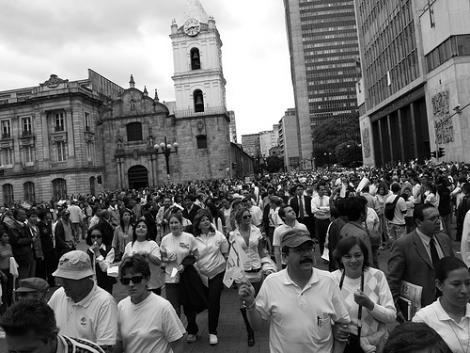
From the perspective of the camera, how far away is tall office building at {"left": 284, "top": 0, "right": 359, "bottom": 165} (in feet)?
452

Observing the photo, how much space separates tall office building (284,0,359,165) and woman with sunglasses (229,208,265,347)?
429ft

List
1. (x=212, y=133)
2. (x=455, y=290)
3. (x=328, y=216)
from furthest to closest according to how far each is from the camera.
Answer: (x=212, y=133) < (x=328, y=216) < (x=455, y=290)

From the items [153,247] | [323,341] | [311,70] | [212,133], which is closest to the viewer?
[323,341]

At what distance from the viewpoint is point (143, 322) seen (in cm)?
372

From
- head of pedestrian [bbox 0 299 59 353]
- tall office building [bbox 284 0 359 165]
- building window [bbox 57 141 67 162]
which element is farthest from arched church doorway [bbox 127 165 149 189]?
tall office building [bbox 284 0 359 165]

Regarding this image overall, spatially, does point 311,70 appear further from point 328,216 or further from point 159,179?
point 328,216

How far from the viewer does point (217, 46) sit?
52.8m

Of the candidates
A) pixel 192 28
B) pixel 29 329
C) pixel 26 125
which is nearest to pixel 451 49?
pixel 192 28

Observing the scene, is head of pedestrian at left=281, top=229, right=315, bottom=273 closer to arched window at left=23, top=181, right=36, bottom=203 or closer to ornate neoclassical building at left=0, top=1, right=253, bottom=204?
ornate neoclassical building at left=0, top=1, right=253, bottom=204

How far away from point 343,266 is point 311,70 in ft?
462

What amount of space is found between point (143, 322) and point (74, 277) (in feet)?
2.04

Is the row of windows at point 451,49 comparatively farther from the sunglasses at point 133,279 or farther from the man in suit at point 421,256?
the sunglasses at point 133,279

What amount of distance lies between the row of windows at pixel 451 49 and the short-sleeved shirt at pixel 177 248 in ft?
112

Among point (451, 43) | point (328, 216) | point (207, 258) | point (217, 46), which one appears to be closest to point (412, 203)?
point (328, 216)
